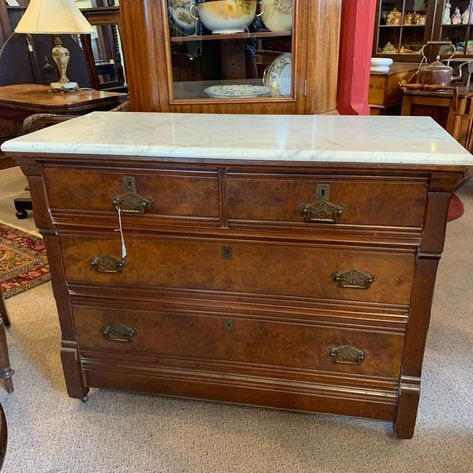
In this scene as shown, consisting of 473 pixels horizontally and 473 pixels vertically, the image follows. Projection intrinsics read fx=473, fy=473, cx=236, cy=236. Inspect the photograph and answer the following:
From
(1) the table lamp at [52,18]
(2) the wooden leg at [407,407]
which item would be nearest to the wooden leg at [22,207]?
(1) the table lamp at [52,18]

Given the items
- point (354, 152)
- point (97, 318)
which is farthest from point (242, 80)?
point (97, 318)

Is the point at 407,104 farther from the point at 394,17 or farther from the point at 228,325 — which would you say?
the point at 228,325

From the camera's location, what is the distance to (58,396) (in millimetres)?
1701

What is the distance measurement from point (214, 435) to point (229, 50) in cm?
134

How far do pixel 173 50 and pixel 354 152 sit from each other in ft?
2.80

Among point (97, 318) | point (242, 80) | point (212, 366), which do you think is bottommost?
point (212, 366)

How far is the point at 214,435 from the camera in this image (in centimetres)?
152

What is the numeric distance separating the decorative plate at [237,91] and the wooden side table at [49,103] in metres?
1.28

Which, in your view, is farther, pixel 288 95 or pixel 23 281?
pixel 23 281

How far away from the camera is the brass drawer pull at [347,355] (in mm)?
1405

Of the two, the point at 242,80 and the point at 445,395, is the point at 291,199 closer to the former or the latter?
the point at 242,80

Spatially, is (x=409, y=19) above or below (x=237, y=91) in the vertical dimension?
above

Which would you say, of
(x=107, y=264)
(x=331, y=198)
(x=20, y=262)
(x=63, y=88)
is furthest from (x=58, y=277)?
(x=63, y=88)

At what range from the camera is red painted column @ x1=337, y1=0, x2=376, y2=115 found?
5.97 ft
